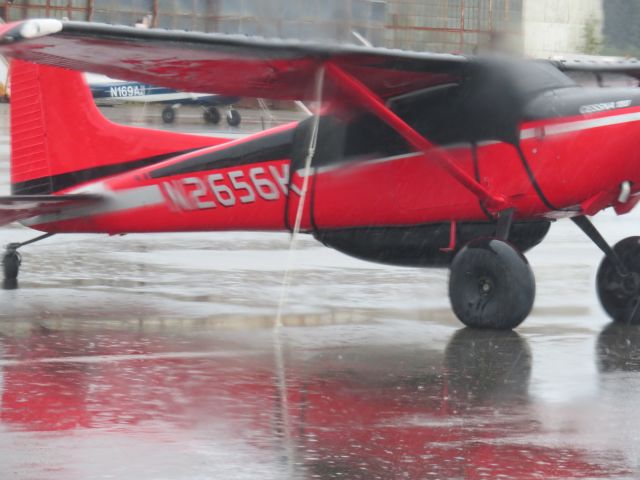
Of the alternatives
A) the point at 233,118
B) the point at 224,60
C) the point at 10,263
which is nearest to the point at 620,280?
the point at 224,60

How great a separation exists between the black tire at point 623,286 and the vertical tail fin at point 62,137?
11.5 feet

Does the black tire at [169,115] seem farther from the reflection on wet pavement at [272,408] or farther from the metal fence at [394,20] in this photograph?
the reflection on wet pavement at [272,408]

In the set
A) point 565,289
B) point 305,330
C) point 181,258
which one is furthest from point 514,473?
point 181,258

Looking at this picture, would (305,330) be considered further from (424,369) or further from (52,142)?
(52,142)

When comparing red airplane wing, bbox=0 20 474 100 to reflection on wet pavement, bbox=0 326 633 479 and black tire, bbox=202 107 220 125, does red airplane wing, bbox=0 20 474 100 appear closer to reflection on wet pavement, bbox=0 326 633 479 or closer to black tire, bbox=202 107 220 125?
reflection on wet pavement, bbox=0 326 633 479

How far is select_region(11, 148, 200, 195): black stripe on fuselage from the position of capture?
1064 cm

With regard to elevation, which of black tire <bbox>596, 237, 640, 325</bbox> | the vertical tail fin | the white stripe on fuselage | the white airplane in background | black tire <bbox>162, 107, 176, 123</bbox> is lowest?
black tire <bbox>162, 107, 176, 123</bbox>

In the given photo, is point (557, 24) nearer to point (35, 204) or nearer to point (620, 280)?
point (620, 280)

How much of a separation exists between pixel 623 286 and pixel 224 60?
10.3 feet

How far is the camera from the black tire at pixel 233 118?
3634 centimetres

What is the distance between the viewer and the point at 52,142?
1092 centimetres

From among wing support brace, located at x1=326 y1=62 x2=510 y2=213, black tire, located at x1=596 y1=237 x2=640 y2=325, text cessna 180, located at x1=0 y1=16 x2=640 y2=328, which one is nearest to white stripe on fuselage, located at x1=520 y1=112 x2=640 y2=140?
Result: text cessna 180, located at x1=0 y1=16 x2=640 y2=328

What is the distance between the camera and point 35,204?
33.2 feet

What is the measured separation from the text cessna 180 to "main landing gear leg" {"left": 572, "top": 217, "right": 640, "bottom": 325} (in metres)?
0.01
